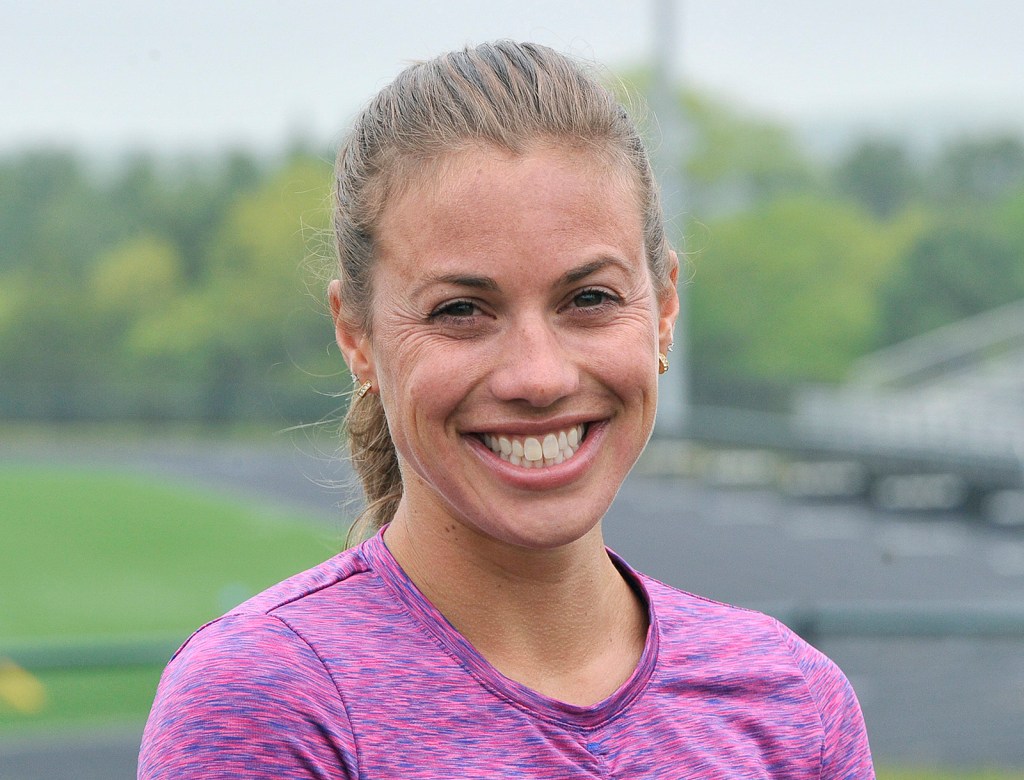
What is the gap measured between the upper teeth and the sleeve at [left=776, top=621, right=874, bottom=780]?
18.4 inches

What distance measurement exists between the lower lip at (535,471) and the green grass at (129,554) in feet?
38.5

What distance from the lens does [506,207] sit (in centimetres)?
160

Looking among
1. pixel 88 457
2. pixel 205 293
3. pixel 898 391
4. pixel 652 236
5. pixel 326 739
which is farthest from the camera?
pixel 205 293

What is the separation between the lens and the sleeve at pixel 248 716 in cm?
145

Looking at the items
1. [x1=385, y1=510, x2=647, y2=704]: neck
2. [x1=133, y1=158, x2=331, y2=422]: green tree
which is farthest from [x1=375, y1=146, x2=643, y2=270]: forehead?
[x1=133, y1=158, x2=331, y2=422]: green tree

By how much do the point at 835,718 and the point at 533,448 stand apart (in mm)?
551

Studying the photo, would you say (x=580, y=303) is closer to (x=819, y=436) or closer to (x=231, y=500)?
(x=819, y=436)

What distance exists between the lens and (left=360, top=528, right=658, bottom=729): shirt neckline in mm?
1601

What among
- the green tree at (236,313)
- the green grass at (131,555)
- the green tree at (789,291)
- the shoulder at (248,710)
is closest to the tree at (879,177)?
the green tree at (789,291)

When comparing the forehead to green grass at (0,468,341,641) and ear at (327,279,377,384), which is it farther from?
green grass at (0,468,341,641)

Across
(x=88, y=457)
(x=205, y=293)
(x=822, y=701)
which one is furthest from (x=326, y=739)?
(x=205, y=293)

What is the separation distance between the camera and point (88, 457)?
1378 inches

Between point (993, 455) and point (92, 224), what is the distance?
27959 millimetres

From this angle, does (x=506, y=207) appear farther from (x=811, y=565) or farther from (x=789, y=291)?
(x=789, y=291)
